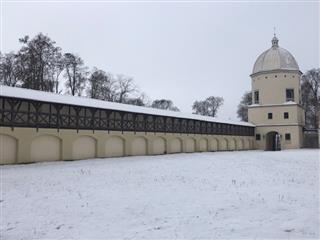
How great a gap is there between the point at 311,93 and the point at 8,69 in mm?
44621

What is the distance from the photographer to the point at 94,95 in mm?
42625

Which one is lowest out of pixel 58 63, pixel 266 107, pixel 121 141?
pixel 121 141

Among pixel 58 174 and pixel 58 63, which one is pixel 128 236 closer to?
pixel 58 174

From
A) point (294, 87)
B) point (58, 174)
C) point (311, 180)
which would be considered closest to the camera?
point (311, 180)

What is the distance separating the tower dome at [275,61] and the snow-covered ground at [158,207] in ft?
122

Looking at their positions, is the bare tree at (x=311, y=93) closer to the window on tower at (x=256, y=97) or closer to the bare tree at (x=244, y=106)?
the window on tower at (x=256, y=97)

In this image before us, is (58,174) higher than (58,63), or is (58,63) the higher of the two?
(58,63)

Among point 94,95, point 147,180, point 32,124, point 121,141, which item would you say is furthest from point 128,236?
point 94,95

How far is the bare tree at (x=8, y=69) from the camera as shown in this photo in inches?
1265

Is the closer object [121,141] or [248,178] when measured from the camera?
[248,178]

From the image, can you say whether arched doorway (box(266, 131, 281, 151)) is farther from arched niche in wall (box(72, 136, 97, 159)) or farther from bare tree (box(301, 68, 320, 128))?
arched niche in wall (box(72, 136, 97, 159))

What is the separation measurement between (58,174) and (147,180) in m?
4.31

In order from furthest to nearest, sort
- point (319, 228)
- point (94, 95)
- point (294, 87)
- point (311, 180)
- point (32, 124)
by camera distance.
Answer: point (294, 87) → point (94, 95) → point (32, 124) → point (311, 180) → point (319, 228)

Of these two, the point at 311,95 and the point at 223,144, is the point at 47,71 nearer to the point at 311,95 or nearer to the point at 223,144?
the point at 223,144
